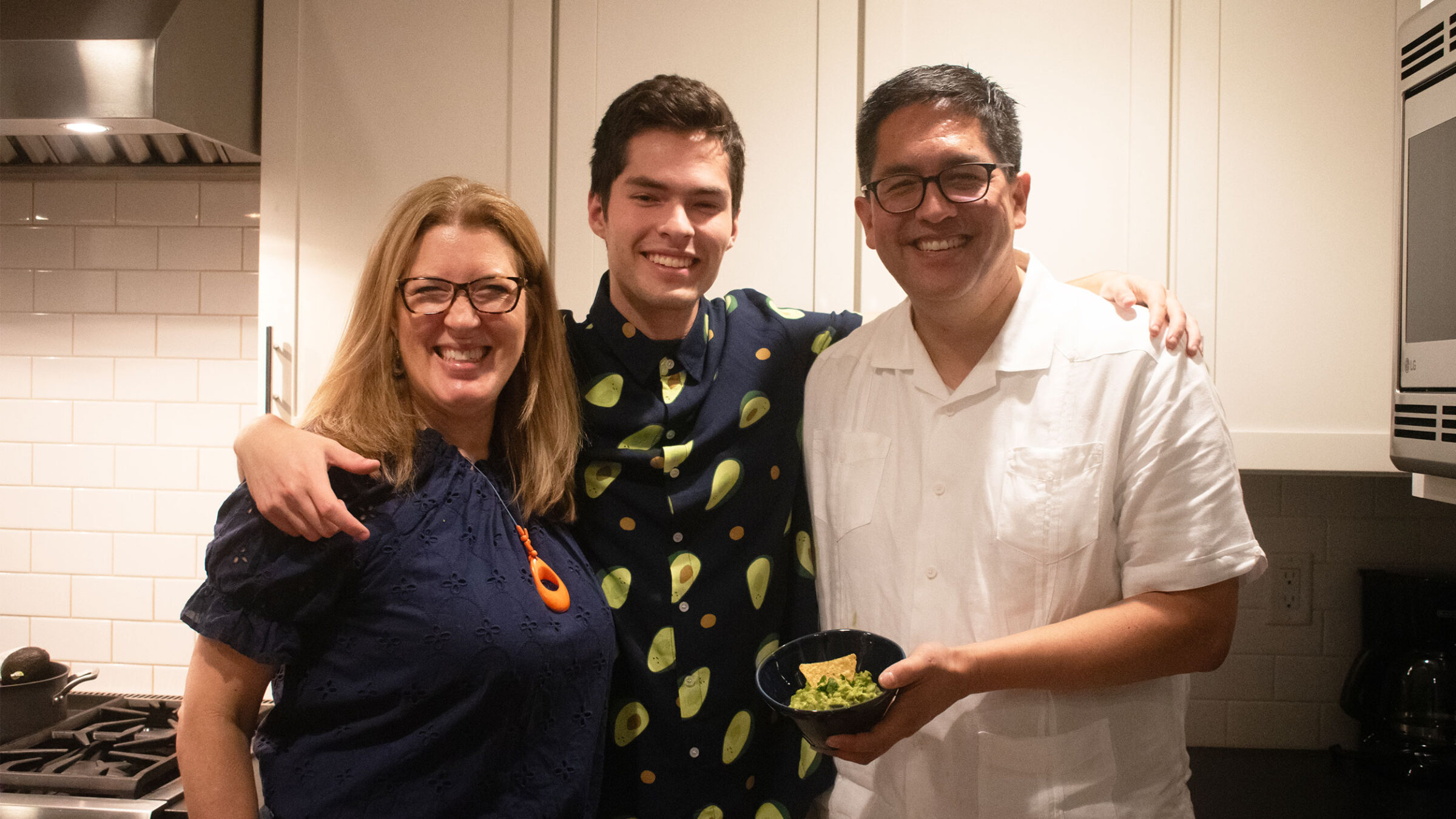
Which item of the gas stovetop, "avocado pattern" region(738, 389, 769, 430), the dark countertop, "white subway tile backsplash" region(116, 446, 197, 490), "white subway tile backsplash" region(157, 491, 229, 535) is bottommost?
the dark countertop

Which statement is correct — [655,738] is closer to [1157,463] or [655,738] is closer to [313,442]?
[313,442]

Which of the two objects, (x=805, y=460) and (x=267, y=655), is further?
(x=805, y=460)

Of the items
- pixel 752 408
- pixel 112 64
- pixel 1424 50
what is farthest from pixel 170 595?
pixel 1424 50

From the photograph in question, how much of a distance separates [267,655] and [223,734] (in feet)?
0.41

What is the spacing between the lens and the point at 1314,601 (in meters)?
2.22

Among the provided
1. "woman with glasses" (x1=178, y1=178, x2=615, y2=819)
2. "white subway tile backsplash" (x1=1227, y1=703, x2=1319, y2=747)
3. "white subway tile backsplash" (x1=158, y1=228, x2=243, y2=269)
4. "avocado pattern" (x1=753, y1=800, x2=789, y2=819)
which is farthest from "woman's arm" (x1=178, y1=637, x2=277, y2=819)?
"white subway tile backsplash" (x1=1227, y1=703, x2=1319, y2=747)

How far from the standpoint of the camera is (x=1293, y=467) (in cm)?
183

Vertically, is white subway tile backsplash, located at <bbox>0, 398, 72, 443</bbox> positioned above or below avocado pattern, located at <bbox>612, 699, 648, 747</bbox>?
above

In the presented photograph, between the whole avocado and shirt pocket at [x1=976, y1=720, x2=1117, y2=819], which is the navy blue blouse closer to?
shirt pocket at [x1=976, y1=720, x2=1117, y2=819]

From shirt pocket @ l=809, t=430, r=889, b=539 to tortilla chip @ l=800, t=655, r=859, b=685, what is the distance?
245 millimetres

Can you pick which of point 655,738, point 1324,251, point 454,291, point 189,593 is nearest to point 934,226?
point 454,291

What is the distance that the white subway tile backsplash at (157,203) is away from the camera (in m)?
2.27

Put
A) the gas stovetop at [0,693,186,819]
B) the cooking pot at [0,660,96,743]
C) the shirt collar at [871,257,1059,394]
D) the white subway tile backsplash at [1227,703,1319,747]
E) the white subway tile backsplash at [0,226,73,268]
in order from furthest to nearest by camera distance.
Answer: the white subway tile backsplash at [0,226,73,268] → the white subway tile backsplash at [1227,703,1319,747] → the cooking pot at [0,660,96,743] → the gas stovetop at [0,693,186,819] → the shirt collar at [871,257,1059,394]

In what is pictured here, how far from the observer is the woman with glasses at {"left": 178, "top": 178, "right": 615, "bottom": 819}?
108 cm
